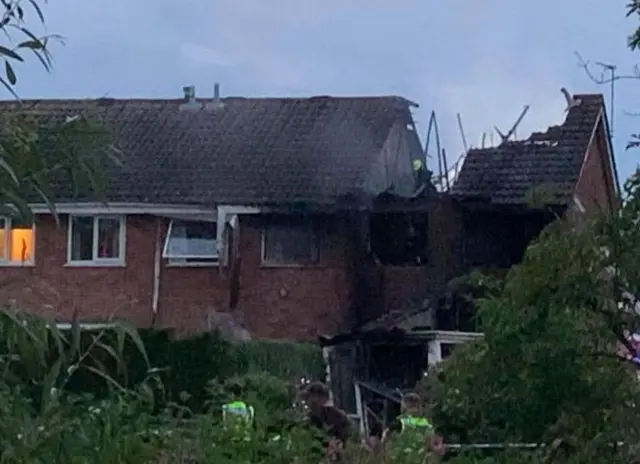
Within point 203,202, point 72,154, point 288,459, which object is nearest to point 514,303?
point 288,459

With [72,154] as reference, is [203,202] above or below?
above

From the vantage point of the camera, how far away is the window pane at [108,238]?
3309 cm

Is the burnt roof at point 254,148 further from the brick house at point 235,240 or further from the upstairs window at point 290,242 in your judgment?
the upstairs window at point 290,242

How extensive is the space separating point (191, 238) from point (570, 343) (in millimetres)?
24020

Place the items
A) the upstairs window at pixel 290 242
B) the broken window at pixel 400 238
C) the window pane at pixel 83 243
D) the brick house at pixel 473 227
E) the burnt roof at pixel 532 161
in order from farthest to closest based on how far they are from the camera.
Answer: the window pane at pixel 83 243
the upstairs window at pixel 290 242
the broken window at pixel 400 238
the burnt roof at pixel 532 161
the brick house at pixel 473 227

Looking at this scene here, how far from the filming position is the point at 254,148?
34656 millimetres

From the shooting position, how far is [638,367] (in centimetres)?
963

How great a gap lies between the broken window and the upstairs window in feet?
4.10

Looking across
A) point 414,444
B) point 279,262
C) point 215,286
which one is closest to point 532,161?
point 279,262

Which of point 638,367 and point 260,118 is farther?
point 260,118

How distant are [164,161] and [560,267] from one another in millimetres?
25476

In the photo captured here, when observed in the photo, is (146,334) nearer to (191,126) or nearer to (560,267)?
(191,126)

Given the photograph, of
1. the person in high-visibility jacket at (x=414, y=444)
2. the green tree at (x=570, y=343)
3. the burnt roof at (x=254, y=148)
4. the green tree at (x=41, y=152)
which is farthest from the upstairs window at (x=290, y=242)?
the green tree at (x=41, y=152)

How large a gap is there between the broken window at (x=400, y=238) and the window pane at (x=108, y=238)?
5230 mm
